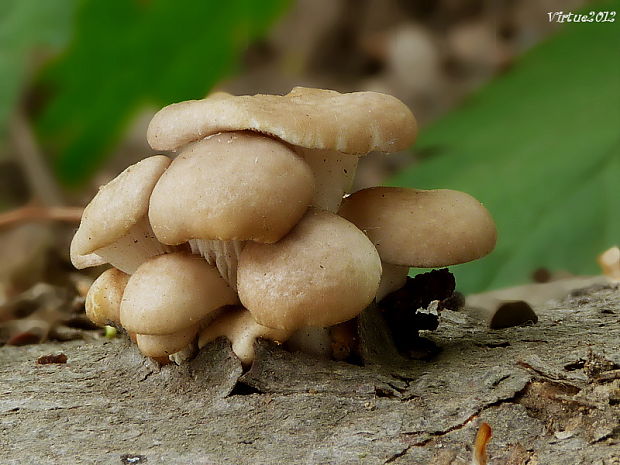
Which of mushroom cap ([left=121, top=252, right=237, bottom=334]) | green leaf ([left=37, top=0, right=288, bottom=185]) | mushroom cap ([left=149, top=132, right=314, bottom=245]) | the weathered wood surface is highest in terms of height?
green leaf ([left=37, top=0, right=288, bottom=185])

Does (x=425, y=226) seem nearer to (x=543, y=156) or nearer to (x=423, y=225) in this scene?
(x=423, y=225)

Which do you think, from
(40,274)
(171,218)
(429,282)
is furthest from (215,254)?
(40,274)

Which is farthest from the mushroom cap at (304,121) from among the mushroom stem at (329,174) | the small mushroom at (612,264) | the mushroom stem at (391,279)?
the small mushroom at (612,264)

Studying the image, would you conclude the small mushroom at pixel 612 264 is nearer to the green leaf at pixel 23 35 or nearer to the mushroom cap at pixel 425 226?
the mushroom cap at pixel 425 226

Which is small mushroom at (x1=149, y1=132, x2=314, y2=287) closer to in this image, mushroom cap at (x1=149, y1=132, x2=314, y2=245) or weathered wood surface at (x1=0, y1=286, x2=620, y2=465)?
mushroom cap at (x1=149, y1=132, x2=314, y2=245)

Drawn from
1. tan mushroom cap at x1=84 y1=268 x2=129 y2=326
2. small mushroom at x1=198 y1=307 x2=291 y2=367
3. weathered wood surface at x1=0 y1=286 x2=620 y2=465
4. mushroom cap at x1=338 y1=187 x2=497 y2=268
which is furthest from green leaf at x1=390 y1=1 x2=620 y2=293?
tan mushroom cap at x1=84 y1=268 x2=129 y2=326

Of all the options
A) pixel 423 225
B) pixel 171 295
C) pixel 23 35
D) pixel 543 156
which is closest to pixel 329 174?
pixel 423 225
